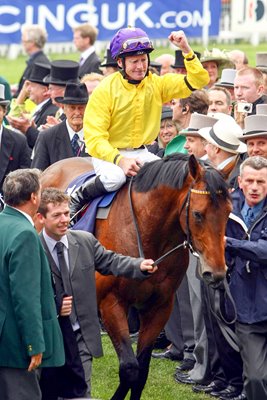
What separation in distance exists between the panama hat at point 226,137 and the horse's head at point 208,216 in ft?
4.51

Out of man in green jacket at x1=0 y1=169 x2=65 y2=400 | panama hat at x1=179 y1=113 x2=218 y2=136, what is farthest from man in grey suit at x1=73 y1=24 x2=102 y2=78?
man in green jacket at x1=0 y1=169 x2=65 y2=400

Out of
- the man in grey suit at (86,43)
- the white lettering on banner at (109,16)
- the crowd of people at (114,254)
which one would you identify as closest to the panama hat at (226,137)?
the crowd of people at (114,254)

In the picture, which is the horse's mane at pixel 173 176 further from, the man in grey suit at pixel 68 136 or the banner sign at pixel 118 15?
the banner sign at pixel 118 15

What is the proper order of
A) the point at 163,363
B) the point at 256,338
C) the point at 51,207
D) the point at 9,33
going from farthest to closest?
the point at 9,33 < the point at 163,363 < the point at 256,338 < the point at 51,207

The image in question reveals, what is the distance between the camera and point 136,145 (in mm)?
11000

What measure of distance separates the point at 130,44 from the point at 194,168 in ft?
5.08

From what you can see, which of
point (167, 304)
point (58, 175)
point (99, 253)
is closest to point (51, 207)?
point (99, 253)

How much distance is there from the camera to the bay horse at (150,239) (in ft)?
31.8

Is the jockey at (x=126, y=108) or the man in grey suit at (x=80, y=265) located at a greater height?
the jockey at (x=126, y=108)

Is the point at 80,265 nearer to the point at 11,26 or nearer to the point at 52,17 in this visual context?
the point at 11,26

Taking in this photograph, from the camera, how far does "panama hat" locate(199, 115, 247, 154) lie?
11.0m

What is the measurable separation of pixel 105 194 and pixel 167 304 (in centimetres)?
107

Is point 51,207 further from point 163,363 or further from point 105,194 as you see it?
point 163,363

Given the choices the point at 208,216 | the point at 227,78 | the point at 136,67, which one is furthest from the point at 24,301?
the point at 227,78
